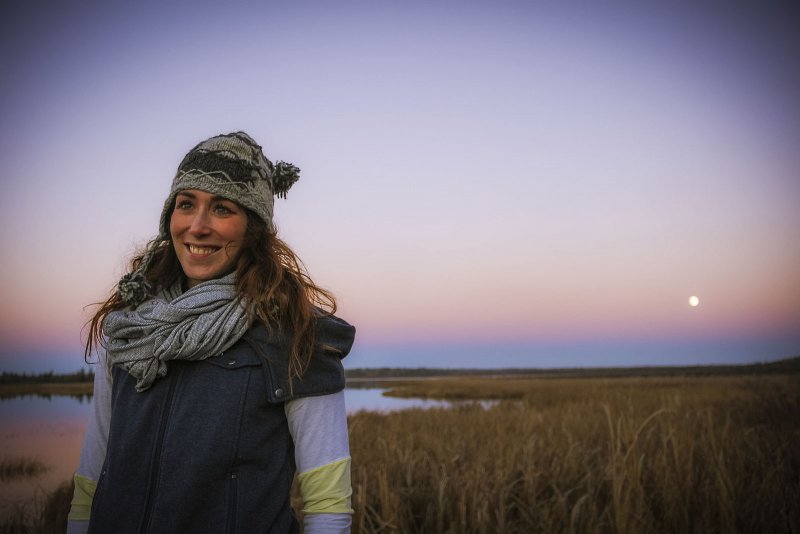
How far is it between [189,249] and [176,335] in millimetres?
300

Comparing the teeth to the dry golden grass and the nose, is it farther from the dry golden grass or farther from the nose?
the dry golden grass

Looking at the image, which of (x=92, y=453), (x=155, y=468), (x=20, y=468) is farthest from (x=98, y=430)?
(x=20, y=468)

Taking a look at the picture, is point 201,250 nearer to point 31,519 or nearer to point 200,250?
point 200,250

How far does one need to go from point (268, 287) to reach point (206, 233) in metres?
0.28

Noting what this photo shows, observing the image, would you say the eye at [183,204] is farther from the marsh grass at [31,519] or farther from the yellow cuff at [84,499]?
the marsh grass at [31,519]

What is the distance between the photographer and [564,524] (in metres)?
3.76

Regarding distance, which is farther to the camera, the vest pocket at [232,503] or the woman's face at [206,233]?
the woman's face at [206,233]

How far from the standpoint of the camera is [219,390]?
1518 millimetres

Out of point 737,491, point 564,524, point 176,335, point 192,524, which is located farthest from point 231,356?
point 737,491

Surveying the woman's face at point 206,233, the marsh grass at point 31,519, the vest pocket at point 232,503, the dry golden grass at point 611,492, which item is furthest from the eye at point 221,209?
the marsh grass at point 31,519

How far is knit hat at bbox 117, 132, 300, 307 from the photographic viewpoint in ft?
5.54

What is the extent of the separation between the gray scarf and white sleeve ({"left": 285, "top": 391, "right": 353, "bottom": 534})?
11.5 inches

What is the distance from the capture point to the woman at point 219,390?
1.46 meters

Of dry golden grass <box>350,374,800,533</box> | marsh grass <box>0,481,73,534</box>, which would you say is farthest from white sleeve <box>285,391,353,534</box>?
marsh grass <box>0,481,73,534</box>
